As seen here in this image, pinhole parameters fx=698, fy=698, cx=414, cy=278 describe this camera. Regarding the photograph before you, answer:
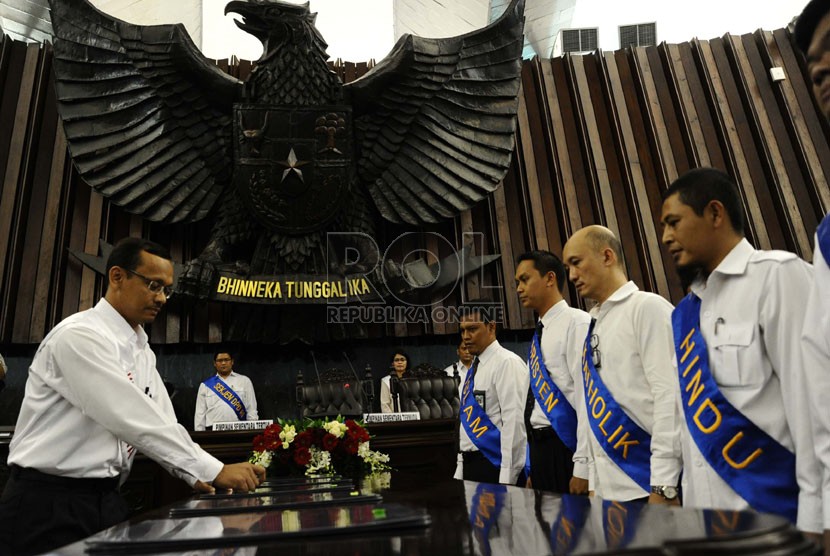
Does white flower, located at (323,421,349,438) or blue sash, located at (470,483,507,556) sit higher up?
white flower, located at (323,421,349,438)

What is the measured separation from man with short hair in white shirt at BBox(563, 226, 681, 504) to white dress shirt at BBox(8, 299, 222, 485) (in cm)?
122

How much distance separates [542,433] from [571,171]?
14.7ft

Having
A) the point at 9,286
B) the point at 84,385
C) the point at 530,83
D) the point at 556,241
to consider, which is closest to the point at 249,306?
the point at 9,286

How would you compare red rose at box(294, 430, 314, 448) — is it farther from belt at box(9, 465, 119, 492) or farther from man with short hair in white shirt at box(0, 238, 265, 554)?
belt at box(9, 465, 119, 492)

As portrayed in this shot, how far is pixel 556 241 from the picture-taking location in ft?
22.2

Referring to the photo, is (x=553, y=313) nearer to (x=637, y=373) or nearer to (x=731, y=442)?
(x=637, y=373)

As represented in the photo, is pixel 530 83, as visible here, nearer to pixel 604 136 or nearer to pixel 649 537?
pixel 604 136

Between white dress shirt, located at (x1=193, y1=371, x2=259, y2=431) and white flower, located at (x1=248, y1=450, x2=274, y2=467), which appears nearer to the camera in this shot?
white flower, located at (x1=248, y1=450, x2=274, y2=467)

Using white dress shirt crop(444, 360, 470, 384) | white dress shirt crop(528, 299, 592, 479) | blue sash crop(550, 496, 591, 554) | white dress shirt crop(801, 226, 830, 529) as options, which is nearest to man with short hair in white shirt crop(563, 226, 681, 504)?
white dress shirt crop(528, 299, 592, 479)

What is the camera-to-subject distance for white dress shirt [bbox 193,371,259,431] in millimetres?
5799

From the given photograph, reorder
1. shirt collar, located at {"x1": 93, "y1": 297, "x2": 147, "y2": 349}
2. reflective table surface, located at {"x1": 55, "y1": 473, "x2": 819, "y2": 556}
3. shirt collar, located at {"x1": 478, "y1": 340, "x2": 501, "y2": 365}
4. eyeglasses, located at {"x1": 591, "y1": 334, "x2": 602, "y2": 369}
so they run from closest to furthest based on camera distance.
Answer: reflective table surface, located at {"x1": 55, "y1": 473, "x2": 819, "y2": 556}
shirt collar, located at {"x1": 93, "y1": 297, "x2": 147, "y2": 349}
eyeglasses, located at {"x1": 591, "y1": 334, "x2": 602, "y2": 369}
shirt collar, located at {"x1": 478, "y1": 340, "x2": 501, "y2": 365}

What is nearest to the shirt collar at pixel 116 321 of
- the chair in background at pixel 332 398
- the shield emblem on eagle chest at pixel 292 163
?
the chair in background at pixel 332 398

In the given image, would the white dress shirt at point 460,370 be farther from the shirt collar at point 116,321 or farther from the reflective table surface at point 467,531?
the reflective table surface at point 467,531

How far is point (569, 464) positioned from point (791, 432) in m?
1.53
